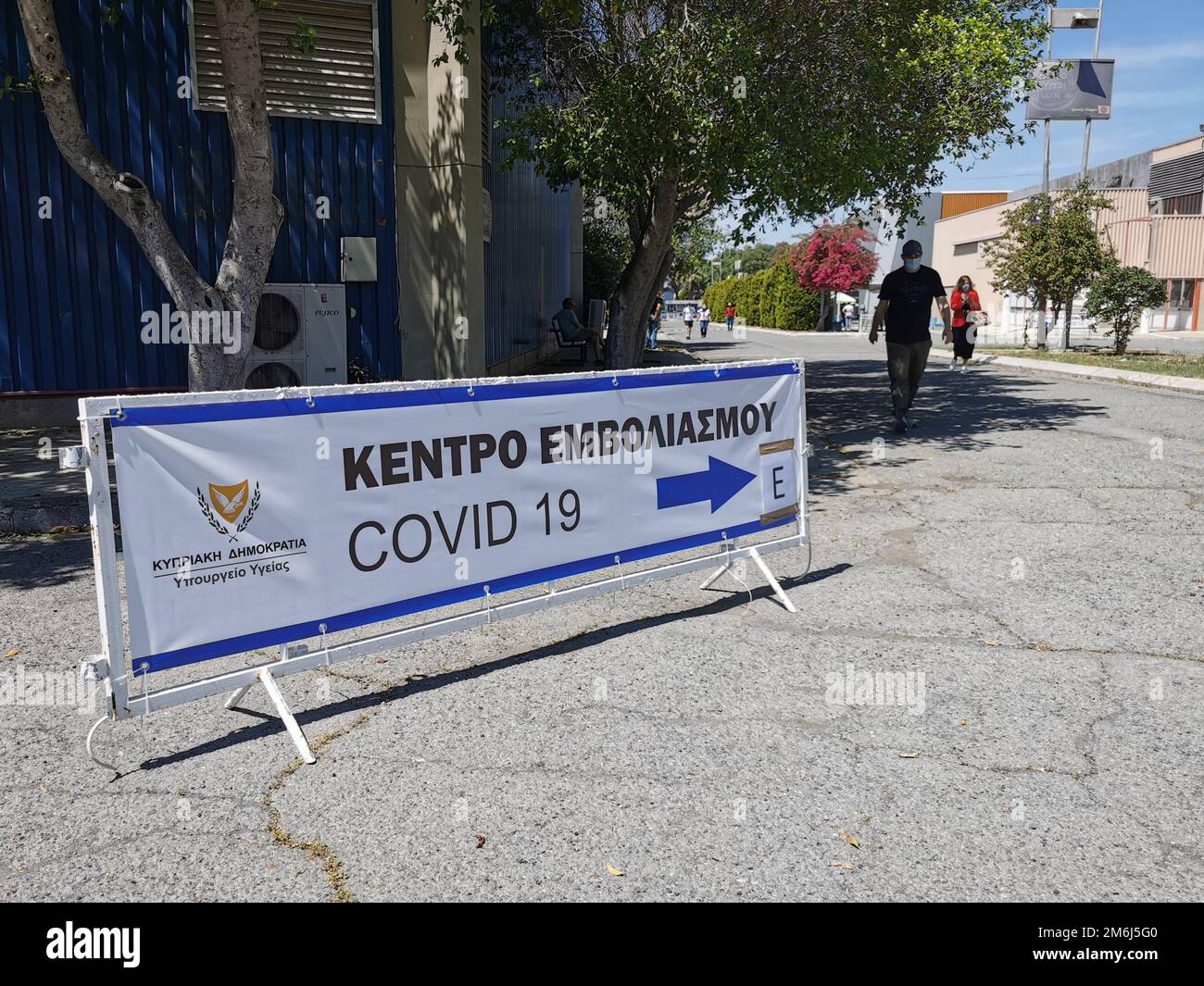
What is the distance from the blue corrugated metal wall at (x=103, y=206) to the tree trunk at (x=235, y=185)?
3493mm

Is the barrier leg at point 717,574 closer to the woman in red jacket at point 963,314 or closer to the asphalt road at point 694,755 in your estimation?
the asphalt road at point 694,755

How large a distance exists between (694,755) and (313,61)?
36.6 ft

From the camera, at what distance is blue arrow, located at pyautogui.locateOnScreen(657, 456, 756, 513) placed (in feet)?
19.7

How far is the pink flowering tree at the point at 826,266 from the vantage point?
5484 centimetres

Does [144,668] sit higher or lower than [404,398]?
lower

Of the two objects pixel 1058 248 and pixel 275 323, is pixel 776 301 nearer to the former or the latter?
pixel 1058 248

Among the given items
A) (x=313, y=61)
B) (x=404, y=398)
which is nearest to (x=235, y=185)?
(x=313, y=61)

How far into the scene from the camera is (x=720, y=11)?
504 inches

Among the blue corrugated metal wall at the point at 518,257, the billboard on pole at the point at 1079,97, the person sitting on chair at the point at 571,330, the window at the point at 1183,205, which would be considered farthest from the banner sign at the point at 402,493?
the window at the point at 1183,205

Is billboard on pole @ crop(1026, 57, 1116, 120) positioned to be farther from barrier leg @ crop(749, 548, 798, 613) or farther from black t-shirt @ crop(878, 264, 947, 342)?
barrier leg @ crop(749, 548, 798, 613)

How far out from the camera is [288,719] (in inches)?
165

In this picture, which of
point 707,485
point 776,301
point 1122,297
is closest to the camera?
point 707,485

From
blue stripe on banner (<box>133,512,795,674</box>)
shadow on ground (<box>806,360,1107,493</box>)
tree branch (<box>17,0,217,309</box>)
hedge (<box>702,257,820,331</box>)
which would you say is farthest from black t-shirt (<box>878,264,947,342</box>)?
hedge (<box>702,257,820,331</box>)
